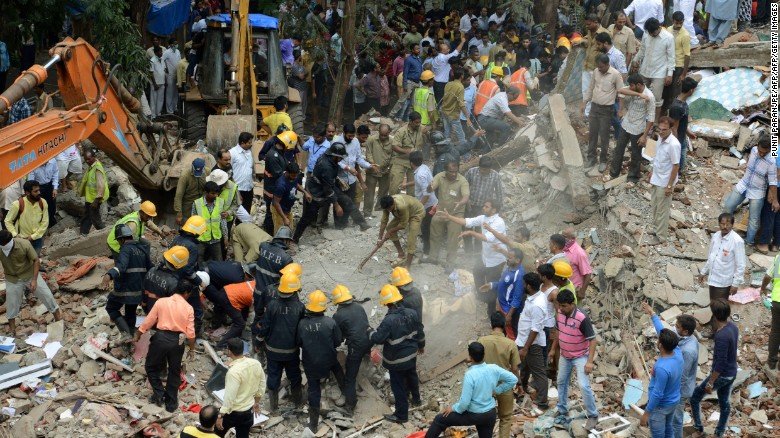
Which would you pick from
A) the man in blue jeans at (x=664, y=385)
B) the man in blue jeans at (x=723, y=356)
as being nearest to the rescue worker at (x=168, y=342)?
the man in blue jeans at (x=664, y=385)

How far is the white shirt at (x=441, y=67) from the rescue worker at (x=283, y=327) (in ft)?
27.4

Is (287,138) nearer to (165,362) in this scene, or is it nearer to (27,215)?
(27,215)

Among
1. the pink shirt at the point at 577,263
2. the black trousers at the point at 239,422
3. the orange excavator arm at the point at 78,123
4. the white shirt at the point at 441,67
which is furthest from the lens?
the white shirt at the point at 441,67

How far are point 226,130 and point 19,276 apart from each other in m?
4.11

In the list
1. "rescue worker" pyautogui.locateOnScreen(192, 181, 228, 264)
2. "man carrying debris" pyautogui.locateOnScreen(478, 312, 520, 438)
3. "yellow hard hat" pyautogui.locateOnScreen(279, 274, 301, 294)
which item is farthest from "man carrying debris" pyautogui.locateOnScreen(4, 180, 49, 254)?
"man carrying debris" pyautogui.locateOnScreen(478, 312, 520, 438)

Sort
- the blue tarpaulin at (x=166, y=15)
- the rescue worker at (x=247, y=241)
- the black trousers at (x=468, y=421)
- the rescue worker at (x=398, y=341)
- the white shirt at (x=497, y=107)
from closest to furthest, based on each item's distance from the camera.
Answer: the black trousers at (x=468, y=421) → the rescue worker at (x=398, y=341) → the rescue worker at (x=247, y=241) → the white shirt at (x=497, y=107) → the blue tarpaulin at (x=166, y=15)

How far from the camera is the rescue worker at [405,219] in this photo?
11688mm

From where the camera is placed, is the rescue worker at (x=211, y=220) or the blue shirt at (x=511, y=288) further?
the rescue worker at (x=211, y=220)

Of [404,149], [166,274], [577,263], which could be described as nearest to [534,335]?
[577,263]

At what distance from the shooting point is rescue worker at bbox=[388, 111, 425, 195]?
13055 millimetres

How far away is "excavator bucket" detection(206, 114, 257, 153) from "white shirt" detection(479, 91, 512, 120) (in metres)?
3.75

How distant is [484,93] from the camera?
593 inches

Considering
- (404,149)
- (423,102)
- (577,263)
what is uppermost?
(423,102)

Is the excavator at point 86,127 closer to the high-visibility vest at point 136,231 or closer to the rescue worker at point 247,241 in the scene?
the high-visibility vest at point 136,231
